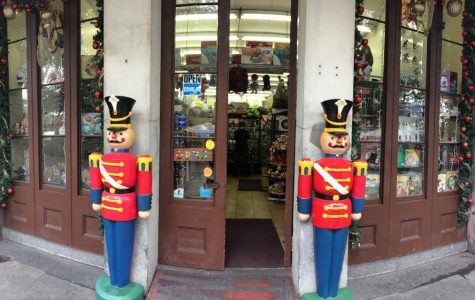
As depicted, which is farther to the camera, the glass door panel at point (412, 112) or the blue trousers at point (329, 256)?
the glass door panel at point (412, 112)

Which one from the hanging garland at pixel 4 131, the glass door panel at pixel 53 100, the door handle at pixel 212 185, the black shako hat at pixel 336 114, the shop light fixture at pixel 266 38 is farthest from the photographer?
the shop light fixture at pixel 266 38

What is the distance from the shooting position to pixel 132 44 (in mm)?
3447

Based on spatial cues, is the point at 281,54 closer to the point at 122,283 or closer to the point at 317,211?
the point at 317,211

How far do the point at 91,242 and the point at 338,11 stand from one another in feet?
13.0

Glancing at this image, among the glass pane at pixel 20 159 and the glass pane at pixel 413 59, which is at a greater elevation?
the glass pane at pixel 413 59

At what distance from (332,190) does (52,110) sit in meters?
3.90

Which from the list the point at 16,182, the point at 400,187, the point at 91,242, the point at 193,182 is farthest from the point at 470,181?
the point at 16,182

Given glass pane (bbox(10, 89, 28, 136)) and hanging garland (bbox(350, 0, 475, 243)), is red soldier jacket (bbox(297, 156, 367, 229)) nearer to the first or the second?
hanging garland (bbox(350, 0, 475, 243))

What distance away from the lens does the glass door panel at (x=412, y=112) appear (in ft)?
13.9

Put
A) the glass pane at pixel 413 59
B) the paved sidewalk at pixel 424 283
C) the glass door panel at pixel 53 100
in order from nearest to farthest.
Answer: the paved sidewalk at pixel 424 283 → the glass pane at pixel 413 59 → the glass door panel at pixel 53 100

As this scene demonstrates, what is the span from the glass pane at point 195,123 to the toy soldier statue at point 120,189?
32.6 inches

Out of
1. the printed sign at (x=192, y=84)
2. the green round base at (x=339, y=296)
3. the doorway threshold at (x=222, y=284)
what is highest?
the printed sign at (x=192, y=84)

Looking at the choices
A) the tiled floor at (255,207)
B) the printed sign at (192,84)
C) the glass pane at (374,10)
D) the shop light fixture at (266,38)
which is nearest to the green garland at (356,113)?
the glass pane at (374,10)

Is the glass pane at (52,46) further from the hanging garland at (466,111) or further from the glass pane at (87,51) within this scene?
the hanging garland at (466,111)
